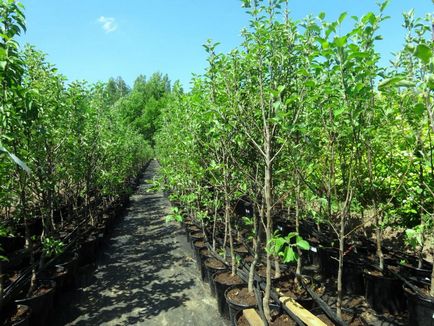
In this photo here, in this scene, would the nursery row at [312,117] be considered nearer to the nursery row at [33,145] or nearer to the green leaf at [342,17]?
the green leaf at [342,17]

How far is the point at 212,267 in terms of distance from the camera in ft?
17.9

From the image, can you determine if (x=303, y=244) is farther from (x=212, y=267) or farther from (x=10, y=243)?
(x=10, y=243)

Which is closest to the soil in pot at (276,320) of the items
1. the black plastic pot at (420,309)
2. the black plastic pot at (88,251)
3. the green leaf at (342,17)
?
the black plastic pot at (420,309)

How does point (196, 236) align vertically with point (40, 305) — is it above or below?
above

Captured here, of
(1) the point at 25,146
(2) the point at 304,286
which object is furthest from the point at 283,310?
(1) the point at 25,146

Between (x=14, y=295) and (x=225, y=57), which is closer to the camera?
(x=225, y=57)

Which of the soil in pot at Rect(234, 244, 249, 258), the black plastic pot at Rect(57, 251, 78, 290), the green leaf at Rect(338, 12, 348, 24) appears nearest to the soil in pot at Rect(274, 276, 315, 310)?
the soil in pot at Rect(234, 244, 249, 258)

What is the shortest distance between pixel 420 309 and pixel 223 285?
2.54 m

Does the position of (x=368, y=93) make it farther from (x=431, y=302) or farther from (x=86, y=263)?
(x=86, y=263)

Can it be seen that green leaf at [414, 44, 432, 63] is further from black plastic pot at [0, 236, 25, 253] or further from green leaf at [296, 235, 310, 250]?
black plastic pot at [0, 236, 25, 253]

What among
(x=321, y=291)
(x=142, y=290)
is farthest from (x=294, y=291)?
(x=142, y=290)

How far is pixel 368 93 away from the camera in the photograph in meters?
2.59

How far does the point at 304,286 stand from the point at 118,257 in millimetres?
4796

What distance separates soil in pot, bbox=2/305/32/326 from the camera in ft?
12.3
